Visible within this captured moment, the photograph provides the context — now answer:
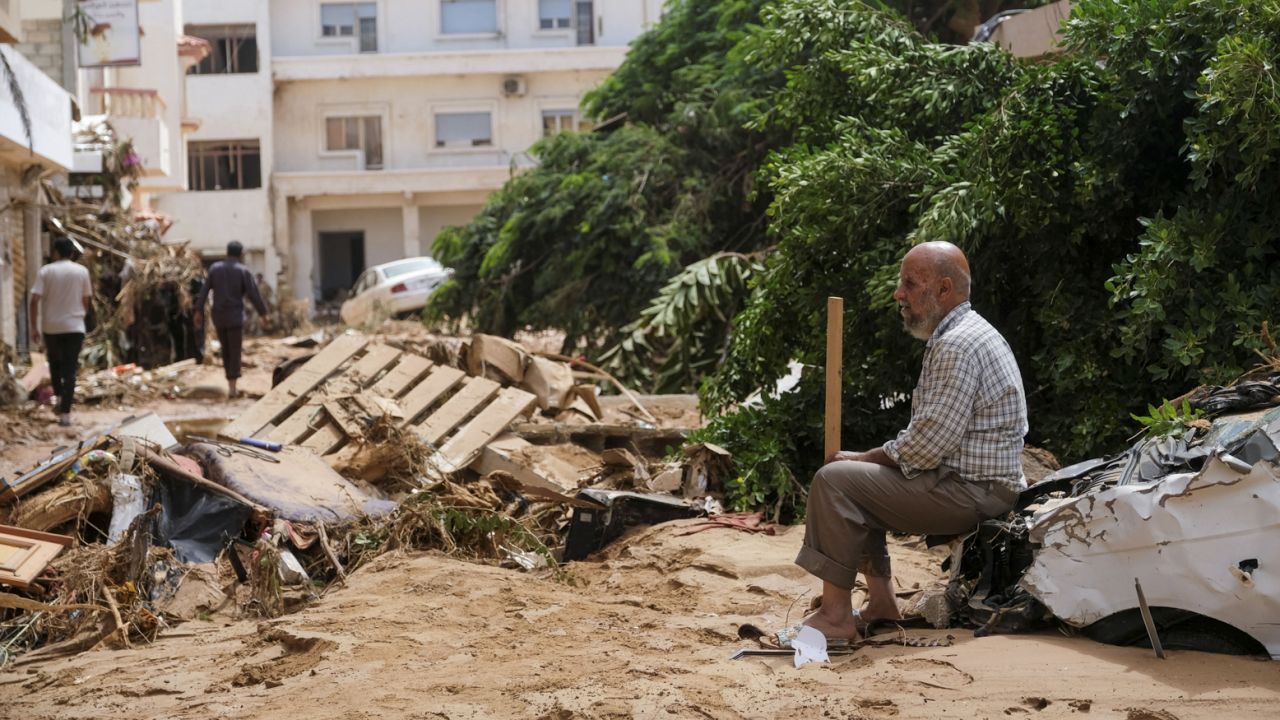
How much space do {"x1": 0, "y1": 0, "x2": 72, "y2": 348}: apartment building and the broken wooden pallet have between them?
26.9 feet

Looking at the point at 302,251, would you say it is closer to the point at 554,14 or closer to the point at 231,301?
the point at 554,14

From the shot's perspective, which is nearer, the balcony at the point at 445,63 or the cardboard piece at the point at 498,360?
the cardboard piece at the point at 498,360

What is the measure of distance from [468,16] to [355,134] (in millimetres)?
4670

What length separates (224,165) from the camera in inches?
1473

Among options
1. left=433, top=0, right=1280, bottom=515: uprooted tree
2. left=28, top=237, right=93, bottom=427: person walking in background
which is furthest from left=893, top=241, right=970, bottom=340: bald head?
left=28, top=237, right=93, bottom=427: person walking in background

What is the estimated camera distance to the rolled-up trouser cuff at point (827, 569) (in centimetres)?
496

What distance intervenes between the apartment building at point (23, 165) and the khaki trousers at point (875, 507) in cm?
1423


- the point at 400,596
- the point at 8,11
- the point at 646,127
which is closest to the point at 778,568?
the point at 400,596

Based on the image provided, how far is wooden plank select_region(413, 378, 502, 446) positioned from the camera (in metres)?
9.60

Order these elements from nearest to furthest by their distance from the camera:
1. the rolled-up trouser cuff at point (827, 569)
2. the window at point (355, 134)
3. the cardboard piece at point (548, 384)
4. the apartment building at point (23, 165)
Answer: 1. the rolled-up trouser cuff at point (827, 569)
2. the cardboard piece at point (548, 384)
3. the apartment building at point (23, 165)
4. the window at point (355, 134)

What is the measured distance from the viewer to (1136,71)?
709cm

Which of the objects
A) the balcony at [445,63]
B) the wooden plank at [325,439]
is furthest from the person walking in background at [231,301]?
the balcony at [445,63]

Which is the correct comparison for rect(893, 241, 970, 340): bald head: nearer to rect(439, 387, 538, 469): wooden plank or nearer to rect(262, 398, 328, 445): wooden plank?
rect(439, 387, 538, 469): wooden plank

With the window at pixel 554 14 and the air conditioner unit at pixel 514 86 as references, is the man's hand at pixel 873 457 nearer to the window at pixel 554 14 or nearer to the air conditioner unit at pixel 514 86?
the air conditioner unit at pixel 514 86
